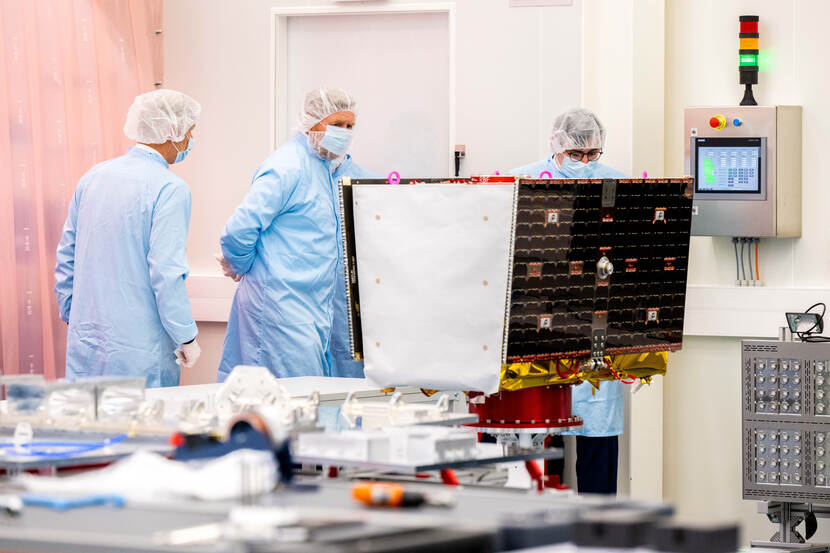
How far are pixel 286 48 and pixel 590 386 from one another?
7.09ft

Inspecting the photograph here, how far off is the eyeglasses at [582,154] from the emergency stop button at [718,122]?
52cm

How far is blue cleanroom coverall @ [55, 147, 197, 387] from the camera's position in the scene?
3.96 metres

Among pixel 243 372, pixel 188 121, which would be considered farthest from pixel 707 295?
pixel 243 372

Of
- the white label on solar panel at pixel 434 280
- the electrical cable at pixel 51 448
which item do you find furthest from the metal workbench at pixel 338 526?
the white label on solar panel at pixel 434 280

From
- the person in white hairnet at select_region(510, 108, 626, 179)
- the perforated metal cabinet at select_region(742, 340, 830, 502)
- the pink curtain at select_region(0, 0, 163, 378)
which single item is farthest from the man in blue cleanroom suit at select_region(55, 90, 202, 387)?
the perforated metal cabinet at select_region(742, 340, 830, 502)

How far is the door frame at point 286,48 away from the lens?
5.09 m

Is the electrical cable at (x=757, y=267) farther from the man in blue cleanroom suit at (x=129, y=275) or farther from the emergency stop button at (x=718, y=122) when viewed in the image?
the man in blue cleanroom suit at (x=129, y=275)

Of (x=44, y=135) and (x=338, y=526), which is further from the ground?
(x=44, y=135)

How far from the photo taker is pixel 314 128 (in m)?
4.46

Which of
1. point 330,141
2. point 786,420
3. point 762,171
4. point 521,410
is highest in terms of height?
point 330,141

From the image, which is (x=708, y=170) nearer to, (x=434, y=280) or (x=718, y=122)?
(x=718, y=122)

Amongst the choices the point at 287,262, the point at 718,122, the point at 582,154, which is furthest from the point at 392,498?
the point at 718,122

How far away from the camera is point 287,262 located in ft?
14.2

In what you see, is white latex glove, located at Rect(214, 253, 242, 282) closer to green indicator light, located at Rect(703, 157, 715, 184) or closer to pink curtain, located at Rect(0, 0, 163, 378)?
pink curtain, located at Rect(0, 0, 163, 378)
